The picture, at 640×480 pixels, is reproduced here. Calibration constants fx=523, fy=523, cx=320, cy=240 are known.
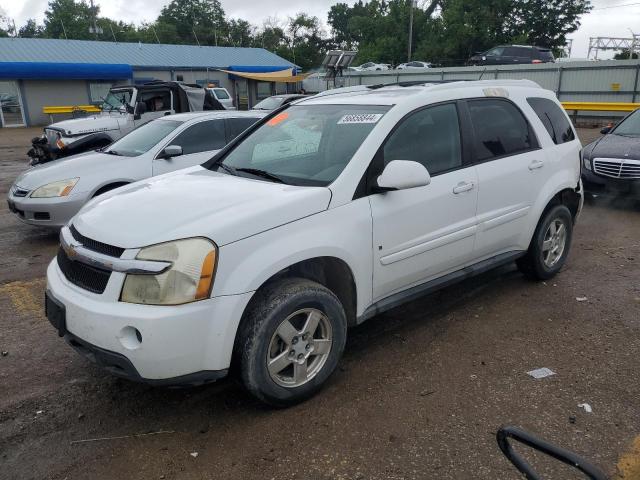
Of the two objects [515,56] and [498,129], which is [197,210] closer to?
[498,129]

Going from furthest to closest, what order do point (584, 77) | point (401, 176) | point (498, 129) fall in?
point (584, 77), point (498, 129), point (401, 176)

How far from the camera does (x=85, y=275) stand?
2.89 m

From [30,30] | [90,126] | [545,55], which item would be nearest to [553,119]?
[90,126]

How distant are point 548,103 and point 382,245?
8.60 ft

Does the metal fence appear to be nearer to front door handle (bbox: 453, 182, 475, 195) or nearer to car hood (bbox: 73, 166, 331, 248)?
front door handle (bbox: 453, 182, 475, 195)

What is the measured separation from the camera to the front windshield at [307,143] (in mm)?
3465

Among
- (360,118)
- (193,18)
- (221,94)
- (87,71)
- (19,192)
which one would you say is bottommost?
(19,192)

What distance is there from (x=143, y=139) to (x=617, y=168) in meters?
6.71

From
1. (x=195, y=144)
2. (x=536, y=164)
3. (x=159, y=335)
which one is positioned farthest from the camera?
(x=195, y=144)

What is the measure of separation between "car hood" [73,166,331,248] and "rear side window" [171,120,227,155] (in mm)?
3611

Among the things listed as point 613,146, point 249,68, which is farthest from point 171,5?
point 613,146

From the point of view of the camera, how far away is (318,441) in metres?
2.80

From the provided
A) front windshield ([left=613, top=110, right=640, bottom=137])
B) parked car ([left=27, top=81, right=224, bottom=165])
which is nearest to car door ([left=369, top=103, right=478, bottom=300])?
front windshield ([left=613, top=110, right=640, bottom=137])

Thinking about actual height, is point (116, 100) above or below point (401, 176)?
above
